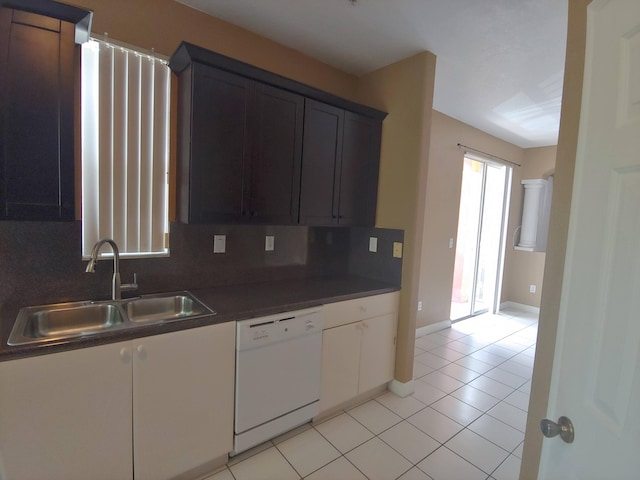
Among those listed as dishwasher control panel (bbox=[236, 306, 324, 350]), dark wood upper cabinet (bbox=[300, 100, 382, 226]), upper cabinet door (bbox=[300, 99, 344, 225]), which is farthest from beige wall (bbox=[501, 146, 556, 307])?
dishwasher control panel (bbox=[236, 306, 324, 350])

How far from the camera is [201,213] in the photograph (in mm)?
1908

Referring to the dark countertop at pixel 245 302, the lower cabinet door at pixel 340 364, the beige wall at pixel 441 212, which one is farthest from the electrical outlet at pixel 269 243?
the beige wall at pixel 441 212

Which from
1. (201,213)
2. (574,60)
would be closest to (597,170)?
(574,60)

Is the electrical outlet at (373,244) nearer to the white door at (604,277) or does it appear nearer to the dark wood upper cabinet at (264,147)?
the dark wood upper cabinet at (264,147)

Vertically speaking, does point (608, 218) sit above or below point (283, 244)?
above

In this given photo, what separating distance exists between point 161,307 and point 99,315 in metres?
0.32

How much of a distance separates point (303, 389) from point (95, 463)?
1.12 metres

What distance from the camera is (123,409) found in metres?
1.44

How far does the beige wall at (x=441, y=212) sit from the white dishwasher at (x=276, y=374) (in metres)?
2.20

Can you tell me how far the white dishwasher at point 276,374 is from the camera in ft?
5.89

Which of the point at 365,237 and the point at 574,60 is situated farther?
the point at 365,237

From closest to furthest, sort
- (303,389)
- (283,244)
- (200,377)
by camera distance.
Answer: (200,377), (303,389), (283,244)

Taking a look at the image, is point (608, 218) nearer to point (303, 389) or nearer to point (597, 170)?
point (597, 170)

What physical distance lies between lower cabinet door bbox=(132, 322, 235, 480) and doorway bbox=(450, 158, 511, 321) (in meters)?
3.65
